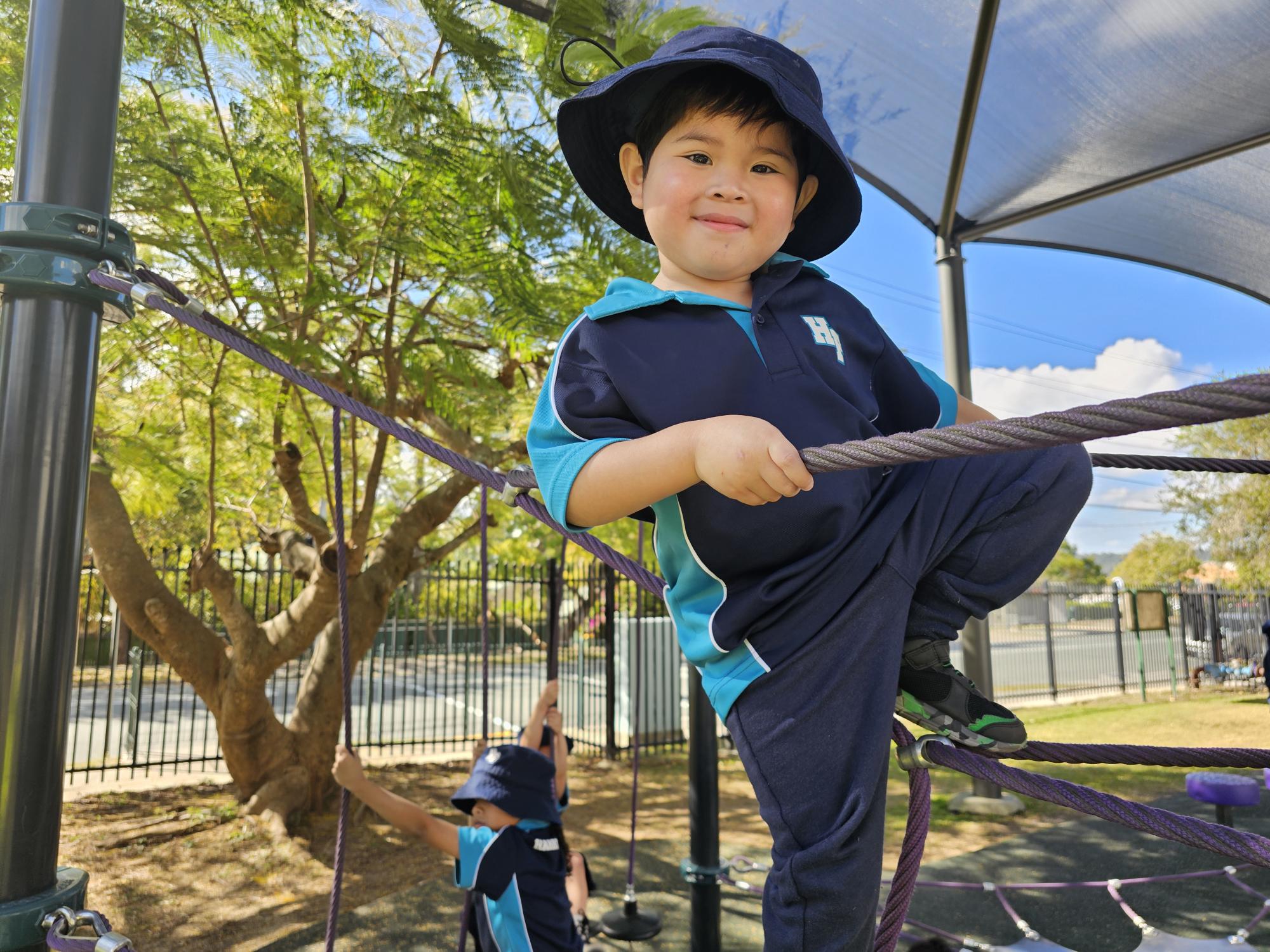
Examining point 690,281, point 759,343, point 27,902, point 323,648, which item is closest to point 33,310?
point 27,902

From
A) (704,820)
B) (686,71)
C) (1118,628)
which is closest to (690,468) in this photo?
(686,71)

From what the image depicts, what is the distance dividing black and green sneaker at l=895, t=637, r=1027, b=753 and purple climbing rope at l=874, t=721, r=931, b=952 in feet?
0.21

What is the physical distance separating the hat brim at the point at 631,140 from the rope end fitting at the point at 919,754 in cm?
84

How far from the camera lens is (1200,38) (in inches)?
186

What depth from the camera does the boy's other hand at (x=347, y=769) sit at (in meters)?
2.29

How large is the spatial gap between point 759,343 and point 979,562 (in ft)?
1.42

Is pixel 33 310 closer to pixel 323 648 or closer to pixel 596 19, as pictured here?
pixel 596 19

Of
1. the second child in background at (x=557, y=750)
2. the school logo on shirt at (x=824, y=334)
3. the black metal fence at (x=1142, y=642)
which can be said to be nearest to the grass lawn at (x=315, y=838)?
the second child in background at (x=557, y=750)

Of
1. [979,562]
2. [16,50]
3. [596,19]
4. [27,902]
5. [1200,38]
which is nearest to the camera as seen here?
[979,562]

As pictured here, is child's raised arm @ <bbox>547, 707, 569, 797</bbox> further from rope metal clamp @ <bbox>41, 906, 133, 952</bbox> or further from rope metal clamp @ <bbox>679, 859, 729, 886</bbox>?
rope metal clamp @ <bbox>41, 906, 133, 952</bbox>

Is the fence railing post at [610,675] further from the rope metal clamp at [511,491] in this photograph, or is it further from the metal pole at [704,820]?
the rope metal clamp at [511,491]

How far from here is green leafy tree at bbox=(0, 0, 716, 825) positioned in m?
4.39

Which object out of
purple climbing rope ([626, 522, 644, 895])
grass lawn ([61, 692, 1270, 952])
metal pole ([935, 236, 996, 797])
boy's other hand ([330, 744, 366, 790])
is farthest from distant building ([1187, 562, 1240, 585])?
boy's other hand ([330, 744, 366, 790])

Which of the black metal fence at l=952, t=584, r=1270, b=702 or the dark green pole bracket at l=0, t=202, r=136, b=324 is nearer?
the dark green pole bracket at l=0, t=202, r=136, b=324
